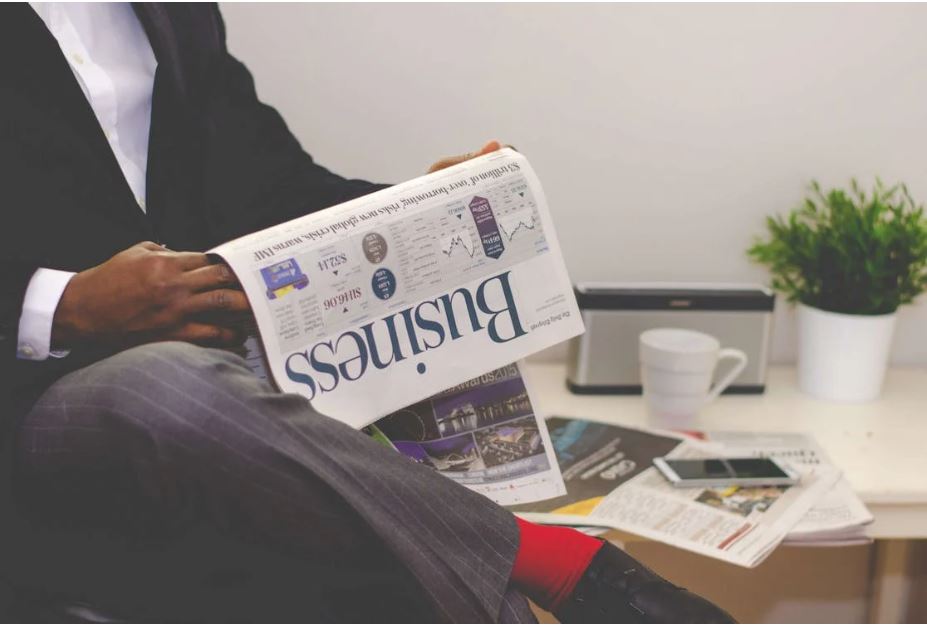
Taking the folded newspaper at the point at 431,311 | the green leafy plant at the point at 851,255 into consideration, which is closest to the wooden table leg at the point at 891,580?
the green leafy plant at the point at 851,255

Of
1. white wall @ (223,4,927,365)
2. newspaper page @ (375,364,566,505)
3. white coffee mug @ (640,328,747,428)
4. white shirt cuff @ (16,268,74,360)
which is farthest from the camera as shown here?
white wall @ (223,4,927,365)

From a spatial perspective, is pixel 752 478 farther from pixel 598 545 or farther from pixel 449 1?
pixel 449 1

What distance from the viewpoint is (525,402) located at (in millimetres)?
933

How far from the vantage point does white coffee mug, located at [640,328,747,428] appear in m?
1.17

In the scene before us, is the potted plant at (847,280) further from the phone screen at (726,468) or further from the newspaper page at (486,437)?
the newspaper page at (486,437)

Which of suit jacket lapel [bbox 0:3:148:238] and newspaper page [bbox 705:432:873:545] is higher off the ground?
suit jacket lapel [bbox 0:3:148:238]

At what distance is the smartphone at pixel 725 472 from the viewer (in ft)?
3.39

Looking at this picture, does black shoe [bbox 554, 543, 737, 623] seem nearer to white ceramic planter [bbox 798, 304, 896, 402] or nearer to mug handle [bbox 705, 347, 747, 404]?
mug handle [bbox 705, 347, 747, 404]

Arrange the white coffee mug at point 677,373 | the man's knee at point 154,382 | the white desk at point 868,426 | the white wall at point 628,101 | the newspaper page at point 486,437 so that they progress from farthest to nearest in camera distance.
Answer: the white wall at point 628,101, the white coffee mug at point 677,373, the white desk at point 868,426, the newspaper page at point 486,437, the man's knee at point 154,382

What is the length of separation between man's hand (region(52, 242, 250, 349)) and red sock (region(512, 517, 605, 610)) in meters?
0.33

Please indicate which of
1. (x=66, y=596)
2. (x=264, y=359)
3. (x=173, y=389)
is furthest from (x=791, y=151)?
(x=66, y=596)

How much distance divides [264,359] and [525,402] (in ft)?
0.90

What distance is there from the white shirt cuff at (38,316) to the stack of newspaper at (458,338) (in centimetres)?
15

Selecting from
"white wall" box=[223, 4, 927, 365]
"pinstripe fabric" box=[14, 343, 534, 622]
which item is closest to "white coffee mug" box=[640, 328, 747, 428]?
"white wall" box=[223, 4, 927, 365]
